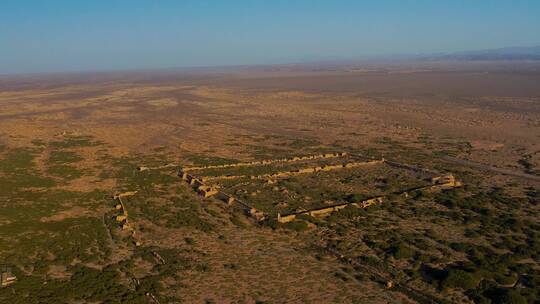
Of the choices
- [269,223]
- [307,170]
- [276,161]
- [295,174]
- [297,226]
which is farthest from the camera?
[276,161]

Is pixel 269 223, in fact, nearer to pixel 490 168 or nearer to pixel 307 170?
pixel 307 170

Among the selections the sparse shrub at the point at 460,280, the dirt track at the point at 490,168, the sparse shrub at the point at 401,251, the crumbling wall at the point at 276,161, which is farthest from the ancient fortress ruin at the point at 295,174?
the sparse shrub at the point at 460,280

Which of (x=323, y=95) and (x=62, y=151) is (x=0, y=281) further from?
(x=323, y=95)

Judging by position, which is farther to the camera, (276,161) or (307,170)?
(276,161)

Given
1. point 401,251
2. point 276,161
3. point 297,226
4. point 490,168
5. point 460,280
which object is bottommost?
point 490,168

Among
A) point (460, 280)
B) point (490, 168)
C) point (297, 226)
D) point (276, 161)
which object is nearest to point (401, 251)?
point (460, 280)

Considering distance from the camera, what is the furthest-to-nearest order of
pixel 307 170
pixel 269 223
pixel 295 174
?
pixel 307 170 < pixel 295 174 < pixel 269 223

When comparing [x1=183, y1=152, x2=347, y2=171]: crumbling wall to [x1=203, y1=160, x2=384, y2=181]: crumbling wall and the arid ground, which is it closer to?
the arid ground

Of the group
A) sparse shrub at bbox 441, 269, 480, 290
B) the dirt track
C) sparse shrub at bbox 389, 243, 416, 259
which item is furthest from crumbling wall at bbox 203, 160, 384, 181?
sparse shrub at bbox 441, 269, 480, 290

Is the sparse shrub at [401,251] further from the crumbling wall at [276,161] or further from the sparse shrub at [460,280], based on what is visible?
the crumbling wall at [276,161]

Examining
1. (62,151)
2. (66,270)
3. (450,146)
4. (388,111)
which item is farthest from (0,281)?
(388,111)
